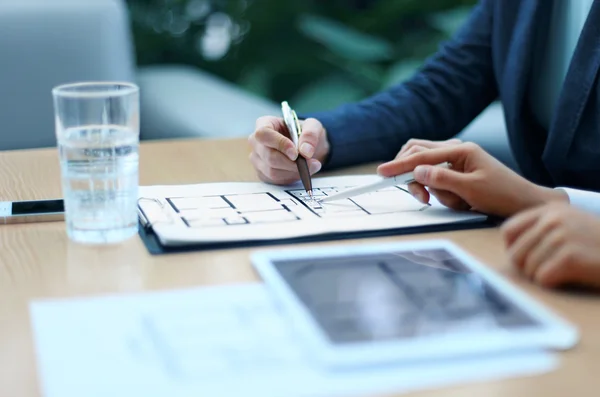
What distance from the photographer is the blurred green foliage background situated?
255 centimetres

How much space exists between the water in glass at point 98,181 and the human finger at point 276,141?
22 cm

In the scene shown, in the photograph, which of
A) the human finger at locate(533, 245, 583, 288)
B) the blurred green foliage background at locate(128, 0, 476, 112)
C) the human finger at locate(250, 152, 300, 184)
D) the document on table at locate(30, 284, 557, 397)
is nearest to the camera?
the document on table at locate(30, 284, 557, 397)

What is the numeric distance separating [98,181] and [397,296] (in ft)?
1.10

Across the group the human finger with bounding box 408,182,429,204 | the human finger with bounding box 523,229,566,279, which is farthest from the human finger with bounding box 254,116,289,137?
the human finger with bounding box 523,229,566,279

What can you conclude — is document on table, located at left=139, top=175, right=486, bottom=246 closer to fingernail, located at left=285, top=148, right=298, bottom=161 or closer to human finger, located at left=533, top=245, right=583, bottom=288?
fingernail, located at left=285, top=148, right=298, bottom=161

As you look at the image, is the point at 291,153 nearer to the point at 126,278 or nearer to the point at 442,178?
the point at 442,178

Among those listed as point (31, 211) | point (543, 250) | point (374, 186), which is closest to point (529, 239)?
point (543, 250)

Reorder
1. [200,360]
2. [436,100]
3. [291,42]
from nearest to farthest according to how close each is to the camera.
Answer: [200,360] → [436,100] → [291,42]

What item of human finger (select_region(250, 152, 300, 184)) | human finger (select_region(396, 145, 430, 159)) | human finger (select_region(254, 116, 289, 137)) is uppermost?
human finger (select_region(396, 145, 430, 159))

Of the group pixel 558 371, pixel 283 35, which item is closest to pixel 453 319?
pixel 558 371

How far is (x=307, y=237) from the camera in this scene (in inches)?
32.3

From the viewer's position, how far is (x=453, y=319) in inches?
24.1

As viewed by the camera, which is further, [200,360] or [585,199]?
[585,199]

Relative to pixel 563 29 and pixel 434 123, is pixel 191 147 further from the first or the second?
pixel 563 29
